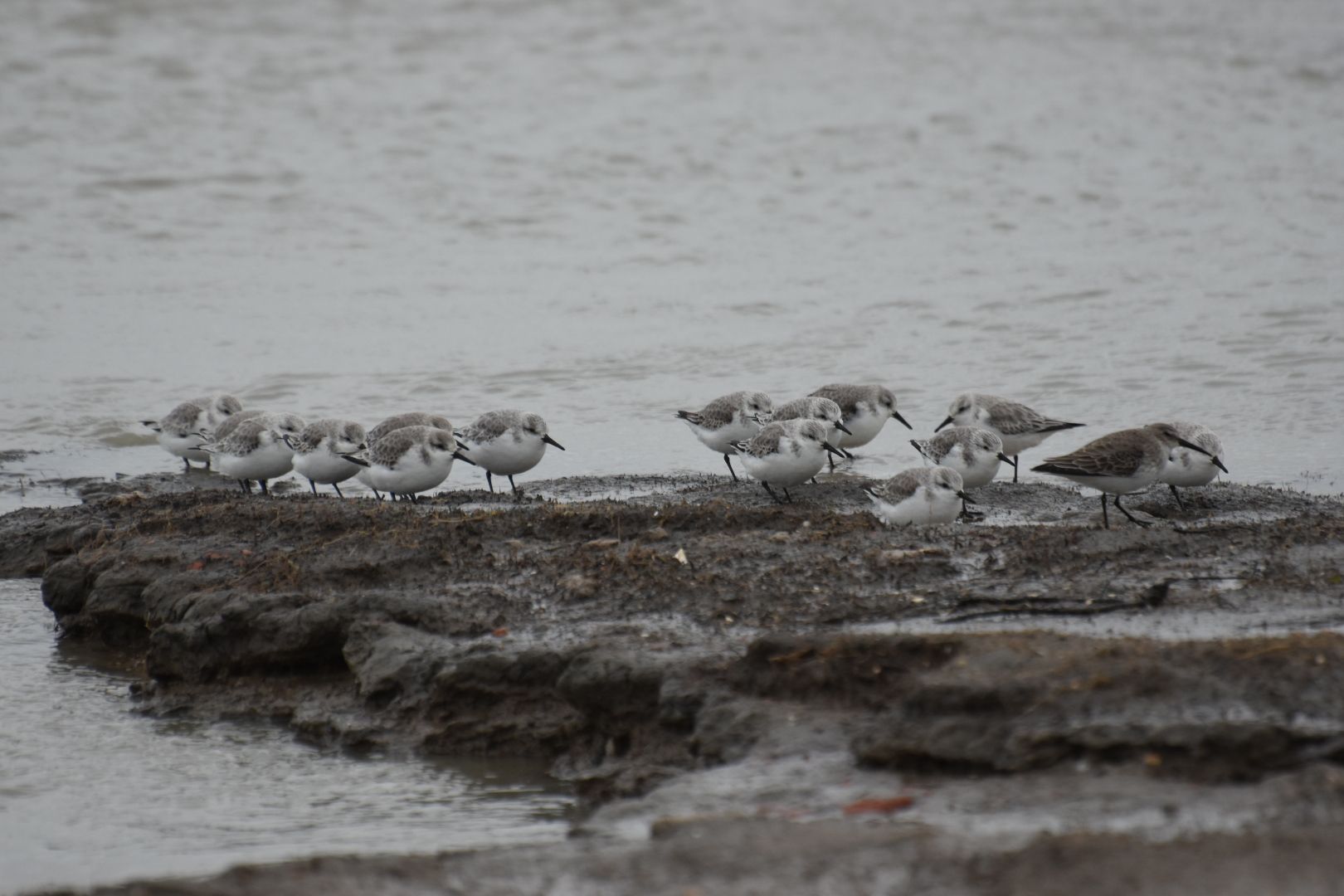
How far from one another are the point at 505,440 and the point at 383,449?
34.5 inches

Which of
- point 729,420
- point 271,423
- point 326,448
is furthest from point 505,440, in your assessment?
point 271,423

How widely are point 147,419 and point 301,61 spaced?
61.2 feet

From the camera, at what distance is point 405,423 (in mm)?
11391

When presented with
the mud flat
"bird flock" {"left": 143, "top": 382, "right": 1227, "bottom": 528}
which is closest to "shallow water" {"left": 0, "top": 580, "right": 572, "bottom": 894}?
the mud flat

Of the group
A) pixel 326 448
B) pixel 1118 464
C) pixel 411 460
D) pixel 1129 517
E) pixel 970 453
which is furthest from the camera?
pixel 326 448

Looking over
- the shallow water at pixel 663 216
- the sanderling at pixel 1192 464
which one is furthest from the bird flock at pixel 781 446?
the shallow water at pixel 663 216

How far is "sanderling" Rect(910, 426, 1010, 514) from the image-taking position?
1017cm

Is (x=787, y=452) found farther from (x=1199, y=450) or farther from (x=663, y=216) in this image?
(x=663, y=216)

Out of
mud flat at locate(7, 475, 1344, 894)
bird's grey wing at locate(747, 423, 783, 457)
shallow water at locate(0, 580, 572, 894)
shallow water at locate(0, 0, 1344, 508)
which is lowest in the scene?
shallow water at locate(0, 580, 572, 894)

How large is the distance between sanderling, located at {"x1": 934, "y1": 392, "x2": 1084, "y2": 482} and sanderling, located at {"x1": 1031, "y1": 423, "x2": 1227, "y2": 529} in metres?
1.79

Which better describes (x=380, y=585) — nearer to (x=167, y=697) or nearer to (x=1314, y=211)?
(x=167, y=697)

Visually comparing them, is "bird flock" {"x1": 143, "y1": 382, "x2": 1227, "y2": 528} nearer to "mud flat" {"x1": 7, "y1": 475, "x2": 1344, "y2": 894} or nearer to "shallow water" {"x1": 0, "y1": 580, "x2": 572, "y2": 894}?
"mud flat" {"x1": 7, "y1": 475, "x2": 1344, "y2": 894}

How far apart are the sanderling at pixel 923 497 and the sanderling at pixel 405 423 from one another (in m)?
3.52

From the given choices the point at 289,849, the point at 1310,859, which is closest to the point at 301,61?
the point at 289,849
